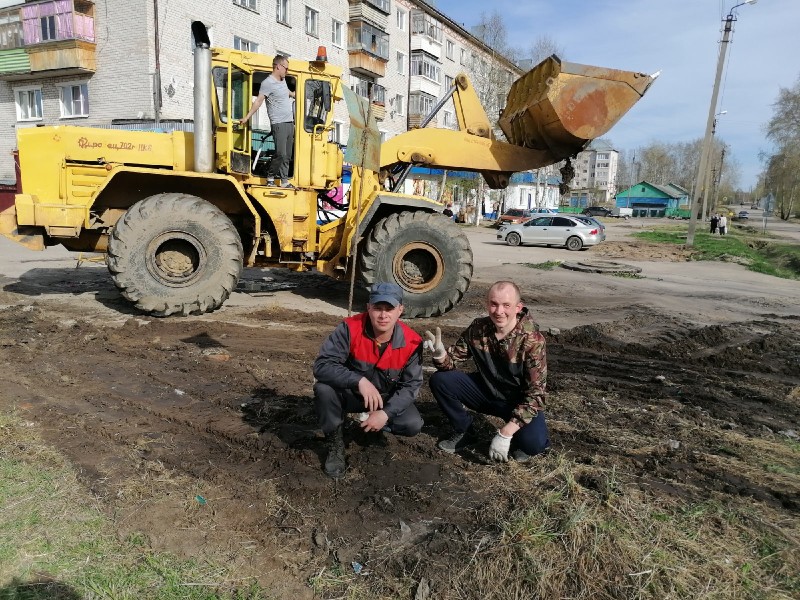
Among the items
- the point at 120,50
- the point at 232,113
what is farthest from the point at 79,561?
the point at 120,50

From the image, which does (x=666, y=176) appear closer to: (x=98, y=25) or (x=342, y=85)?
(x=98, y=25)

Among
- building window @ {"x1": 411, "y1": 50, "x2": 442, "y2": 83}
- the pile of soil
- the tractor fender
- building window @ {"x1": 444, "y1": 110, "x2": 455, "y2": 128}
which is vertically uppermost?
building window @ {"x1": 411, "y1": 50, "x2": 442, "y2": 83}

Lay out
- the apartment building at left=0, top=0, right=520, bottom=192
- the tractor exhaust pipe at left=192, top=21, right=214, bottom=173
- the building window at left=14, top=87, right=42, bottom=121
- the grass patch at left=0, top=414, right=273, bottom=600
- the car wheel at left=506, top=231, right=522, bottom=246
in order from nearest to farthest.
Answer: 1. the grass patch at left=0, top=414, right=273, bottom=600
2. the tractor exhaust pipe at left=192, top=21, right=214, bottom=173
3. the apartment building at left=0, top=0, right=520, bottom=192
4. the building window at left=14, top=87, right=42, bottom=121
5. the car wheel at left=506, top=231, right=522, bottom=246

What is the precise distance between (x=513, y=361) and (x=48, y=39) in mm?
26293

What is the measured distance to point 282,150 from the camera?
7.34 metres

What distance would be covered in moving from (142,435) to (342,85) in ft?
17.7

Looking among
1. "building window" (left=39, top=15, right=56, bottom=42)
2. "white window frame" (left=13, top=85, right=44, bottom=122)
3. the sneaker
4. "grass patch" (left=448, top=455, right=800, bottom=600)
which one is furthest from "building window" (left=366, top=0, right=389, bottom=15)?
"grass patch" (left=448, top=455, right=800, bottom=600)

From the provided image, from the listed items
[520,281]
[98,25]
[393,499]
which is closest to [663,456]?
[393,499]

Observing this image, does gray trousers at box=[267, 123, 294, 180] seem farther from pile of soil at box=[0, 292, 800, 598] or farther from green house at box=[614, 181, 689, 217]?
green house at box=[614, 181, 689, 217]

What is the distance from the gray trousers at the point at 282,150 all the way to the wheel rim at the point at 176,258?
137 cm

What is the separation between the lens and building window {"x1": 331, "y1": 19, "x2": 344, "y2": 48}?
32.4 m

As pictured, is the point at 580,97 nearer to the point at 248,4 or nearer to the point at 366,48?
the point at 248,4

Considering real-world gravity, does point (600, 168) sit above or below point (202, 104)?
above

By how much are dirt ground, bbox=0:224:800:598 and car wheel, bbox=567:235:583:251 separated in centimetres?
1541
